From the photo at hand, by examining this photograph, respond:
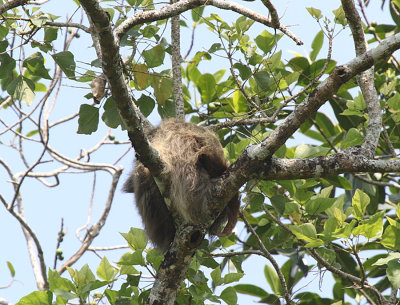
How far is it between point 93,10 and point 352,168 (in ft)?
5.80

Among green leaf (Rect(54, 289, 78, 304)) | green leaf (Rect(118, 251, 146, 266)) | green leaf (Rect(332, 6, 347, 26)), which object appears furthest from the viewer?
green leaf (Rect(332, 6, 347, 26))

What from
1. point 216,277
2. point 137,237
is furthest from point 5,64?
point 216,277

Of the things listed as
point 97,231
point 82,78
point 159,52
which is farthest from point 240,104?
point 97,231

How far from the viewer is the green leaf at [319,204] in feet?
13.1

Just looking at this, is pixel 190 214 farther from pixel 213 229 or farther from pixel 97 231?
pixel 97 231

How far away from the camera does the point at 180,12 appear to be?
12.5 feet

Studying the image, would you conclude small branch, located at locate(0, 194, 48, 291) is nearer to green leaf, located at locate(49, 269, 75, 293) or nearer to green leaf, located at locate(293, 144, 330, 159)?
green leaf, located at locate(49, 269, 75, 293)

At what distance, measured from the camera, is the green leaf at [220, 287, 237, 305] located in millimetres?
3977

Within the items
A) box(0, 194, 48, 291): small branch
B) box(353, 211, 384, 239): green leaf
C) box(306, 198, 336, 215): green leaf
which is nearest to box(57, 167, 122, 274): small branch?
box(0, 194, 48, 291): small branch

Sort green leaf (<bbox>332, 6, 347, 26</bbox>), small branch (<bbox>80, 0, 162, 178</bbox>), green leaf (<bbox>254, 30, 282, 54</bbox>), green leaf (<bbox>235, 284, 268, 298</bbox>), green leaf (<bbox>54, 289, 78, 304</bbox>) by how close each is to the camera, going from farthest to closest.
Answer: green leaf (<bbox>235, 284, 268, 298</bbox>) < green leaf (<bbox>254, 30, 282, 54</bbox>) < green leaf (<bbox>332, 6, 347, 26</bbox>) < green leaf (<bbox>54, 289, 78, 304</bbox>) < small branch (<bbox>80, 0, 162, 178</bbox>)

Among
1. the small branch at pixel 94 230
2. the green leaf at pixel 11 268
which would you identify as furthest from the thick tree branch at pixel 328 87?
the green leaf at pixel 11 268

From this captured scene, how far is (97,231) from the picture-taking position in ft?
21.3

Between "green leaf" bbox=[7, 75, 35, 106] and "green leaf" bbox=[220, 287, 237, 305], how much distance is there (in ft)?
6.87

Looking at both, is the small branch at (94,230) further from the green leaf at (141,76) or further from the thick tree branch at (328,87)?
the thick tree branch at (328,87)
